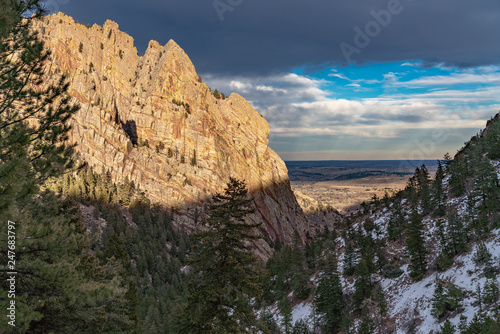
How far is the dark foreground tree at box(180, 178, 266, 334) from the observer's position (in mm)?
15430

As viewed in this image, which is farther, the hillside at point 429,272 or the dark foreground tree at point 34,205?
the hillside at point 429,272

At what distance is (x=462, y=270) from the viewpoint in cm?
4331

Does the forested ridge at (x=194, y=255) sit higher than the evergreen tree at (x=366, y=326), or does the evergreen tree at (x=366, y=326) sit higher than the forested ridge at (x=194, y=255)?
the forested ridge at (x=194, y=255)

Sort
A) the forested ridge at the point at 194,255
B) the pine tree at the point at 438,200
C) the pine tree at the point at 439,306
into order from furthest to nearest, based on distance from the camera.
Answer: the pine tree at the point at 438,200 → the pine tree at the point at 439,306 → the forested ridge at the point at 194,255

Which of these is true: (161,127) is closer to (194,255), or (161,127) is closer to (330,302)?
Answer: (330,302)

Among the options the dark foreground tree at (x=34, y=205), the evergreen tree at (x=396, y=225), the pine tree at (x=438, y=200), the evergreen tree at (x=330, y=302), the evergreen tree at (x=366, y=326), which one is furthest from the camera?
the evergreen tree at (x=396, y=225)

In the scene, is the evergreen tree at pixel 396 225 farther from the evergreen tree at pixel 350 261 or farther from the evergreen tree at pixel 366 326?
the evergreen tree at pixel 366 326

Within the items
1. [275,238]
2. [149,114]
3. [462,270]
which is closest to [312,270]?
[462,270]

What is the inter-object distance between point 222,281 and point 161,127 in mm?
130145

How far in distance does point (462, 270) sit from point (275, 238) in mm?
95198

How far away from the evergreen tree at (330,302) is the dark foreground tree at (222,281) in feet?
132

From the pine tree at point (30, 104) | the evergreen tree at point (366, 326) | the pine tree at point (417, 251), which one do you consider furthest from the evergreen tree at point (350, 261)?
the pine tree at point (30, 104)

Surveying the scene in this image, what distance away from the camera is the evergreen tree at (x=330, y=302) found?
51281 millimetres

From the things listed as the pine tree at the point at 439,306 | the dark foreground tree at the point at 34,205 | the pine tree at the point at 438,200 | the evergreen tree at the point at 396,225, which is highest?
the dark foreground tree at the point at 34,205
